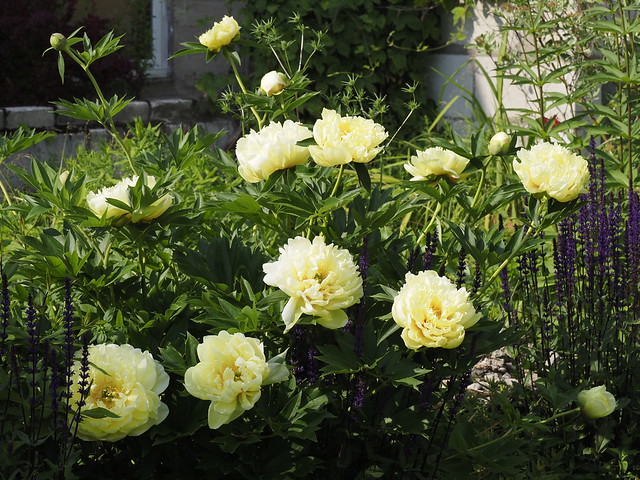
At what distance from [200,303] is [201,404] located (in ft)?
0.69

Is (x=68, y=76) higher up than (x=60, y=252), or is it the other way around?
(x=60, y=252)

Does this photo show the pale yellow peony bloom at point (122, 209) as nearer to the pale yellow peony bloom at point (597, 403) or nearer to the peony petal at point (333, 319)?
the peony petal at point (333, 319)

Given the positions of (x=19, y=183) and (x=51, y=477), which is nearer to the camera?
(x=51, y=477)

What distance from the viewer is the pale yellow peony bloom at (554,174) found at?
6.08 ft

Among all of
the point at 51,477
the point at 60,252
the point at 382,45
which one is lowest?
the point at 382,45

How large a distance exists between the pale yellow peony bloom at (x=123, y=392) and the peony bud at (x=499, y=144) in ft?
3.03

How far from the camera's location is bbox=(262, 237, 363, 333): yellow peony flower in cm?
159

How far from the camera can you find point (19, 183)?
5.76 metres

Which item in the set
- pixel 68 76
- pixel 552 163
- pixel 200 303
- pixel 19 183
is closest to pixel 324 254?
pixel 200 303

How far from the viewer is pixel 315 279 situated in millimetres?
1609

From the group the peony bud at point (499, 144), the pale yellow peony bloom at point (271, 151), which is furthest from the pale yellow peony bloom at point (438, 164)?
the pale yellow peony bloom at point (271, 151)

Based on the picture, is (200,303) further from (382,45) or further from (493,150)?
(382,45)

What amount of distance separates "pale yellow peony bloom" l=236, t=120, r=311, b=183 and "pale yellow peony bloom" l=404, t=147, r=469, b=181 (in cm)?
26

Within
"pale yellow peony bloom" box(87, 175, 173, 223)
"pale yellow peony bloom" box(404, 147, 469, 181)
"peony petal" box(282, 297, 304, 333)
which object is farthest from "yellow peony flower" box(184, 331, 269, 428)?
"pale yellow peony bloom" box(404, 147, 469, 181)
